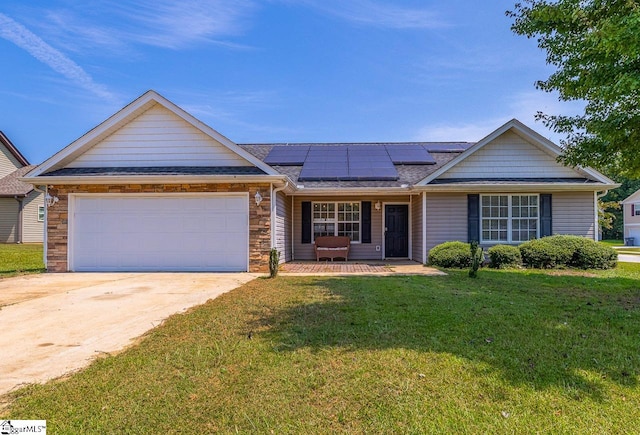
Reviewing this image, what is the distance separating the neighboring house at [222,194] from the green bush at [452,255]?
0.85m

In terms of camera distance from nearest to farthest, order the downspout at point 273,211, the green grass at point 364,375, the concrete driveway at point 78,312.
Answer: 1. the green grass at point 364,375
2. the concrete driveway at point 78,312
3. the downspout at point 273,211

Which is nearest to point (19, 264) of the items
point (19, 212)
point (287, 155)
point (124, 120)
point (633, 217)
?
point (124, 120)

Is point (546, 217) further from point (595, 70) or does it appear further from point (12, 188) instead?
point (12, 188)

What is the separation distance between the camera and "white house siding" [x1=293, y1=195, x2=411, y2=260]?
13.7 metres

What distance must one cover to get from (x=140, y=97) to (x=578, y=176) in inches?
547

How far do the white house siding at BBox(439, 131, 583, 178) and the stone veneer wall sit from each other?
6.15 m

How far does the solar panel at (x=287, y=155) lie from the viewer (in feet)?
49.1

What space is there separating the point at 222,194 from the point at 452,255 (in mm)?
6891

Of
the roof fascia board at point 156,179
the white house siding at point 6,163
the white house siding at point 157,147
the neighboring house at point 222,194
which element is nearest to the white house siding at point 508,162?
the neighboring house at point 222,194

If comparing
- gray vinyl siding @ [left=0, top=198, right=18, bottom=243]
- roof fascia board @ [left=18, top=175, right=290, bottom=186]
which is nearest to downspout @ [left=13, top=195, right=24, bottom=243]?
gray vinyl siding @ [left=0, top=198, right=18, bottom=243]

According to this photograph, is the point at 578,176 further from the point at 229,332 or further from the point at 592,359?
the point at 229,332

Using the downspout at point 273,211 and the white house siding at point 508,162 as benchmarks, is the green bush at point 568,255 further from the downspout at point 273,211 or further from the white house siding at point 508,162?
the downspout at point 273,211

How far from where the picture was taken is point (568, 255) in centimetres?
1083

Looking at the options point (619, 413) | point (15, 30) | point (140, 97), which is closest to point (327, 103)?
point (140, 97)
